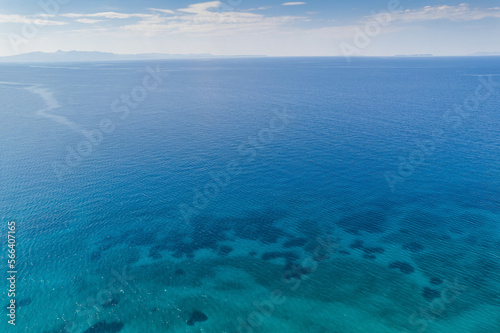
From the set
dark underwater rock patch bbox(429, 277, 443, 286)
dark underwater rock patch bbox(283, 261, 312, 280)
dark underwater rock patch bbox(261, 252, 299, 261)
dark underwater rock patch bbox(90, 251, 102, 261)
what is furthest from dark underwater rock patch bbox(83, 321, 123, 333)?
dark underwater rock patch bbox(429, 277, 443, 286)

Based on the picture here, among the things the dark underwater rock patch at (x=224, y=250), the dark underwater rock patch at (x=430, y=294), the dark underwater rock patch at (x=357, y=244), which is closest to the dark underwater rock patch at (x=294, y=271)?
the dark underwater rock patch at (x=357, y=244)

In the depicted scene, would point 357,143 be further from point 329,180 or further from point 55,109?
point 55,109

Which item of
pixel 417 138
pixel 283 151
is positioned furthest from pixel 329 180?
pixel 417 138

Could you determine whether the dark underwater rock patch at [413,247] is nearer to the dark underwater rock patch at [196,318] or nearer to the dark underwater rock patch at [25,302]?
the dark underwater rock patch at [196,318]

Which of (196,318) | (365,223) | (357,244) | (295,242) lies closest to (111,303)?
(196,318)

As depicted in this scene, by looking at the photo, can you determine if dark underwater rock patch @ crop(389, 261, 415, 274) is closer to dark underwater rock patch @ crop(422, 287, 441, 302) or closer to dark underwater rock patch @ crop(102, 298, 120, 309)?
dark underwater rock patch @ crop(422, 287, 441, 302)

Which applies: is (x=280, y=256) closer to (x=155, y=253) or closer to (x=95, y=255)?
(x=155, y=253)
